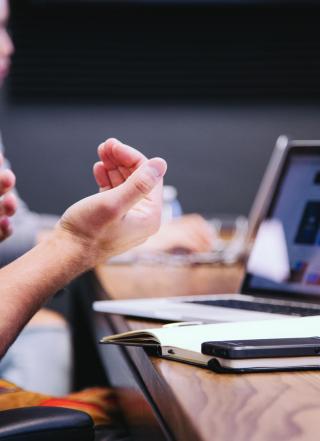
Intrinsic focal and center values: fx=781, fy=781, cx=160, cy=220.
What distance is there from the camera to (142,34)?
407 centimetres

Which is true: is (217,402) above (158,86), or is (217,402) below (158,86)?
below

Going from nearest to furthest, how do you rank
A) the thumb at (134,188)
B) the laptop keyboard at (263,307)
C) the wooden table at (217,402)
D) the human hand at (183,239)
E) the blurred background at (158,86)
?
the wooden table at (217,402), the thumb at (134,188), the laptop keyboard at (263,307), the human hand at (183,239), the blurred background at (158,86)

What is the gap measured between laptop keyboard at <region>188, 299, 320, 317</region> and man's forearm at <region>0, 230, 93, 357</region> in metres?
0.29

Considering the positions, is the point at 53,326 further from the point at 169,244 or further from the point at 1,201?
the point at 1,201

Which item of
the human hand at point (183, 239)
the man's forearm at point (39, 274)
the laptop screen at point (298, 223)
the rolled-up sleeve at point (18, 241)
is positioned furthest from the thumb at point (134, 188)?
the rolled-up sleeve at point (18, 241)

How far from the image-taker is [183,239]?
87.9 inches

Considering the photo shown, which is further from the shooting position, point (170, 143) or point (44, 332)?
point (170, 143)

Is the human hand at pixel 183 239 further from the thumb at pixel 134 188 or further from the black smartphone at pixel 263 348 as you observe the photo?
the black smartphone at pixel 263 348

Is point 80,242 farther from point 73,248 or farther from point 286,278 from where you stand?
point 286,278

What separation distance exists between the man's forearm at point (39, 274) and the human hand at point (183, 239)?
108cm

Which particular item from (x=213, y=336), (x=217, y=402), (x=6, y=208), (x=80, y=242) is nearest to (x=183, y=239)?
(x=6, y=208)

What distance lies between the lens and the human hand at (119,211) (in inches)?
42.0

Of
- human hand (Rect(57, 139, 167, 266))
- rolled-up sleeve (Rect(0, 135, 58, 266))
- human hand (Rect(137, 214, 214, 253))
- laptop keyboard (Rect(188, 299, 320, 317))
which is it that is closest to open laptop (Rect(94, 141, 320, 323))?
laptop keyboard (Rect(188, 299, 320, 317))

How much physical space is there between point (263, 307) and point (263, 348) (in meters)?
0.47
